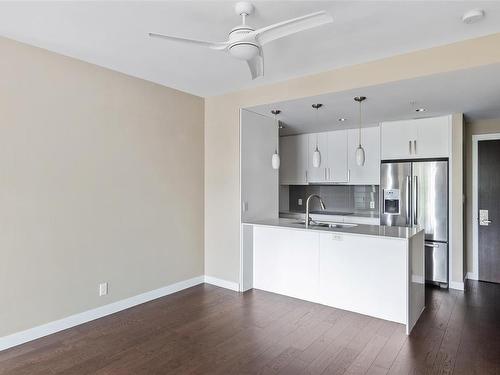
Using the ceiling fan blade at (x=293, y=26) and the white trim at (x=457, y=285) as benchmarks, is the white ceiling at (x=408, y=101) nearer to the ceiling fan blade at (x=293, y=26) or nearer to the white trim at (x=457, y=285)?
the ceiling fan blade at (x=293, y=26)

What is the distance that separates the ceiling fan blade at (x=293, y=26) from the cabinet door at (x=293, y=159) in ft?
13.4

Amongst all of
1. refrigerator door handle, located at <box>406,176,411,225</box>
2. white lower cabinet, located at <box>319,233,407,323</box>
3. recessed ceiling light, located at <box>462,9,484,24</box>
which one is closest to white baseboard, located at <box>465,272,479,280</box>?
refrigerator door handle, located at <box>406,176,411,225</box>

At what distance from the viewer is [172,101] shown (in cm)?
410

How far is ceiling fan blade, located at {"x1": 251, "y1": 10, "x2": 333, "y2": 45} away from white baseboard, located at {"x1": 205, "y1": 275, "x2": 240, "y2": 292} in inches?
122

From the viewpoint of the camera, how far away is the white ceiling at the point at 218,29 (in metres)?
2.21

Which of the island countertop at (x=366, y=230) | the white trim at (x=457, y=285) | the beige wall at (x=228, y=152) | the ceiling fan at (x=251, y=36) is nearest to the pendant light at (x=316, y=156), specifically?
the beige wall at (x=228, y=152)

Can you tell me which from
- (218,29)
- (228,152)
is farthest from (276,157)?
(218,29)

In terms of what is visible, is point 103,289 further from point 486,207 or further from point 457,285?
point 486,207

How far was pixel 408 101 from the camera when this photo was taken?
368cm

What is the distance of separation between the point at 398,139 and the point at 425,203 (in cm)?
99

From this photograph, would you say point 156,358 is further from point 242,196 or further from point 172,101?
point 172,101

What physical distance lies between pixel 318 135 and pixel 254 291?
308 cm

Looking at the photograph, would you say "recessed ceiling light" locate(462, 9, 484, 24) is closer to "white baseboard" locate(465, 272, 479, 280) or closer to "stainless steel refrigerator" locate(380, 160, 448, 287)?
"stainless steel refrigerator" locate(380, 160, 448, 287)

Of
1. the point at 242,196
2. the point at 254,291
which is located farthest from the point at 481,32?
the point at 254,291
